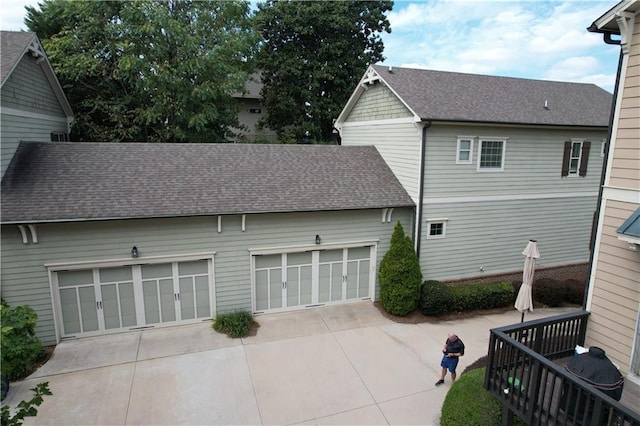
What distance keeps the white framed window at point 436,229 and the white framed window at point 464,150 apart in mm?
2055

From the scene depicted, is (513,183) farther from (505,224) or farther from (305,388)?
(305,388)

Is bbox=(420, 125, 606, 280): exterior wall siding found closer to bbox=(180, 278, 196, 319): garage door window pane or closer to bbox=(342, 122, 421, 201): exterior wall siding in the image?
bbox=(342, 122, 421, 201): exterior wall siding

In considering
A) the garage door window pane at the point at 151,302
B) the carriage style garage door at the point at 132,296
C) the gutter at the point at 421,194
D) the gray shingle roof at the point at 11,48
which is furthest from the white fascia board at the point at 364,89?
the gray shingle roof at the point at 11,48

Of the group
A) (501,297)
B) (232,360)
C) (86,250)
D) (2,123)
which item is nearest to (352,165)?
(501,297)

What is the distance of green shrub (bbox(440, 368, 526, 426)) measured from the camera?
632 cm

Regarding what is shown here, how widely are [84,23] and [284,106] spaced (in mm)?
10850

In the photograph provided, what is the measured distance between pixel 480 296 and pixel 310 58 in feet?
59.5

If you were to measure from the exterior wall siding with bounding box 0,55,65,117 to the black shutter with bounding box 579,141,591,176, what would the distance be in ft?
60.7

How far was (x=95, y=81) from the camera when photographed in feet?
61.5

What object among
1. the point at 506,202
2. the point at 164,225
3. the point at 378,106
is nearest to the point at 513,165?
the point at 506,202

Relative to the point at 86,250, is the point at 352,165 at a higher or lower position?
higher

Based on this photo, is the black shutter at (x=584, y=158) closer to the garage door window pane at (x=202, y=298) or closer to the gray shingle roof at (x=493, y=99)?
the gray shingle roof at (x=493, y=99)

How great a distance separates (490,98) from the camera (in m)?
13.7

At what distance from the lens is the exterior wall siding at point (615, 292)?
20.1 feet
